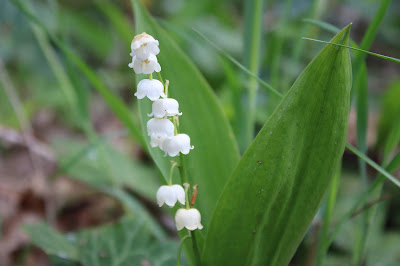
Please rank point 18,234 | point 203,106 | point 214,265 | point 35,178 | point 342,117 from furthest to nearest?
1. point 35,178
2. point 18,234
3. point 203,106
4. point 214,265
5. point 342,117

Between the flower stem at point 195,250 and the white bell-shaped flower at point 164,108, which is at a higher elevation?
the white bell-shaped flower at point 164,108

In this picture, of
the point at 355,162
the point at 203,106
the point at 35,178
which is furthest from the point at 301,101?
the point at 35,178

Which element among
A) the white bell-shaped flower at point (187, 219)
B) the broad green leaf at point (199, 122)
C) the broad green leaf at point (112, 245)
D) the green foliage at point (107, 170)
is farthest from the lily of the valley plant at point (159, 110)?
the green foliage at point (107, 170)

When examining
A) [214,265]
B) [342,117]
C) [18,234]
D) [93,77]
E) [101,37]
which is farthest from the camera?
[101,37]

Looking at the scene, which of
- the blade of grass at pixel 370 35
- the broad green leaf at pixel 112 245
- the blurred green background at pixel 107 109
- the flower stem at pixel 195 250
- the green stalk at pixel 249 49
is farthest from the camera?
the blurred green background at pixel 107 109

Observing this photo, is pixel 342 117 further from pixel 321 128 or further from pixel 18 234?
pixel 18 234

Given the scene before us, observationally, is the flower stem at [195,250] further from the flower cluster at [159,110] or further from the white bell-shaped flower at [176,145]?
the white bell-shaped flower at [176,145]

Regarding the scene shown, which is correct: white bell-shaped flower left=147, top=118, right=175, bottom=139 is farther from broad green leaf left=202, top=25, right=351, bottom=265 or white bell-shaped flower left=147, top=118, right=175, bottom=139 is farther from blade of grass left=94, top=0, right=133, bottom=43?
blade of grass left=94, top=0, right=133, bottom=43
